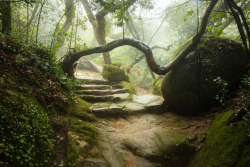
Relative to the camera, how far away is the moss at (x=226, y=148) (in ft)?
7.58

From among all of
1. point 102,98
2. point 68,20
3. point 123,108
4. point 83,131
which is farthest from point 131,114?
point 68,20

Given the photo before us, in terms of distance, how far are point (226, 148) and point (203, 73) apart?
306 cm

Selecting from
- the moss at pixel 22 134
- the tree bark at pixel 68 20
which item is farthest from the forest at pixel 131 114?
the tree bark at pixel 68 20

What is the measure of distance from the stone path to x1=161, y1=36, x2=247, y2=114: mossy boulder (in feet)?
2.12

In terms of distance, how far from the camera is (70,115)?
411 cm

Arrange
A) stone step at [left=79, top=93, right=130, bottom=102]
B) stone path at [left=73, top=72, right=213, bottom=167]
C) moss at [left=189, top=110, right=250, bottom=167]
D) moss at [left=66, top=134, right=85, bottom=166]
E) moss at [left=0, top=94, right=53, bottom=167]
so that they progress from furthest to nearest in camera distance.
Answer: stone step at [left=79, top=93, right=130, bottom=102] < stone path at [left=73, top=72, right=213, bottom=167] < moss at [left=66, top=134, right=85, bottom=166] < moss at [left=189, top=110, right=250, bottom=167] < moss at [left=0, top=94, right=53, bottom=167]

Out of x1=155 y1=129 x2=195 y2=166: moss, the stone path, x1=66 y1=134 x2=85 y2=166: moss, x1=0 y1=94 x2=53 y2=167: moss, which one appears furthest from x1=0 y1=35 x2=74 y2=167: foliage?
x1=155 y1=129 x2=195 y2=166: moss

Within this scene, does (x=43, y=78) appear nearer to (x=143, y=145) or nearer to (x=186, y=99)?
(x=143, y=145)

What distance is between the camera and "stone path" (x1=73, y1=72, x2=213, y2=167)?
319 cm

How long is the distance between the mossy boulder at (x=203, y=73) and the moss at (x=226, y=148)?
77.7 inches

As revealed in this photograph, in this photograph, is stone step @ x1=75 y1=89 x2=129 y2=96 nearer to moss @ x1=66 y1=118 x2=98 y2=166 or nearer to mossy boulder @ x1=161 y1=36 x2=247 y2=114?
moss @ x1=66 y1=118 x2=98 y2=166

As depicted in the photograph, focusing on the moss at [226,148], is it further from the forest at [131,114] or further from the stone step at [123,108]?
the stone step at [123,108]

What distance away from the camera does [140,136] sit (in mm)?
3980

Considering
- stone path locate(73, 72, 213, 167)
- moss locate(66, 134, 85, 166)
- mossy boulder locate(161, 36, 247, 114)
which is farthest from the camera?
mossy boulder locate(161, 36, 247, 114)
